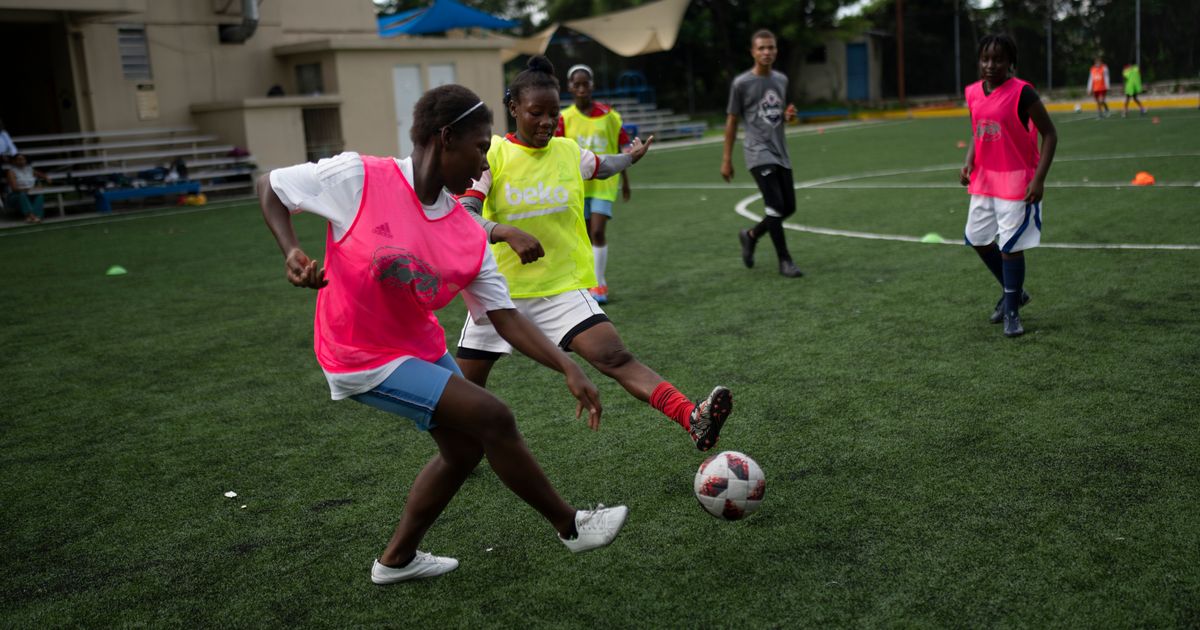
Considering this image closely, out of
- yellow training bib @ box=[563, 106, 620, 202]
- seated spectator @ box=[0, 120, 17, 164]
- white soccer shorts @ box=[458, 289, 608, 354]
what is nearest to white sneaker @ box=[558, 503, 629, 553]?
white soccer shorts @ box=[458, 289, 608, 354]

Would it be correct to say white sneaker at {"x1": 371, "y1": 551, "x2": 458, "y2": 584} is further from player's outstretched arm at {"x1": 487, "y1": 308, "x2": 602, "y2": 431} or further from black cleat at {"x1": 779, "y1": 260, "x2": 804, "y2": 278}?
black cleat at {"x1": 779, "y1": 260, "x2": 804, "y2": 278}

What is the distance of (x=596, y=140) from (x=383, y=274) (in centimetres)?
606

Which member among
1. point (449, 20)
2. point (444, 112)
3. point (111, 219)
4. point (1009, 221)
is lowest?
point (1009, 221)

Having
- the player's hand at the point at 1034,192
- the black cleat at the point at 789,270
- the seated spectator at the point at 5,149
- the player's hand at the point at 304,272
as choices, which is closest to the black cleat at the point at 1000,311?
the player's hand at the point at 1034,192

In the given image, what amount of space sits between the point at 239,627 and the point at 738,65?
45006 mm

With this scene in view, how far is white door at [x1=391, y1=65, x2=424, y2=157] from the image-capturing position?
26.1 m

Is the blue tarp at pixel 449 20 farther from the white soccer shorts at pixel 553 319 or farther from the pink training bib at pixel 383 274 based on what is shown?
the pink training bib at pixel 383 274

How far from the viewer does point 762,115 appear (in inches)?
367

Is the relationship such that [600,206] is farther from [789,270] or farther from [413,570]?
[413,570]

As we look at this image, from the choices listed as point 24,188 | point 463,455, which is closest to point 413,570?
point 463,455

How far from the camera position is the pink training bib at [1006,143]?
679 cm

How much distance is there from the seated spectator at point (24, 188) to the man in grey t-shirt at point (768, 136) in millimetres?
14455

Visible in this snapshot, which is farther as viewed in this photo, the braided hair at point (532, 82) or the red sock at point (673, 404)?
the braided hair at point (532, 82)

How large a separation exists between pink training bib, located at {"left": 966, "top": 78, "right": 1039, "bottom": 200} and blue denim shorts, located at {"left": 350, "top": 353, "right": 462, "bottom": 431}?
4.86 meters
